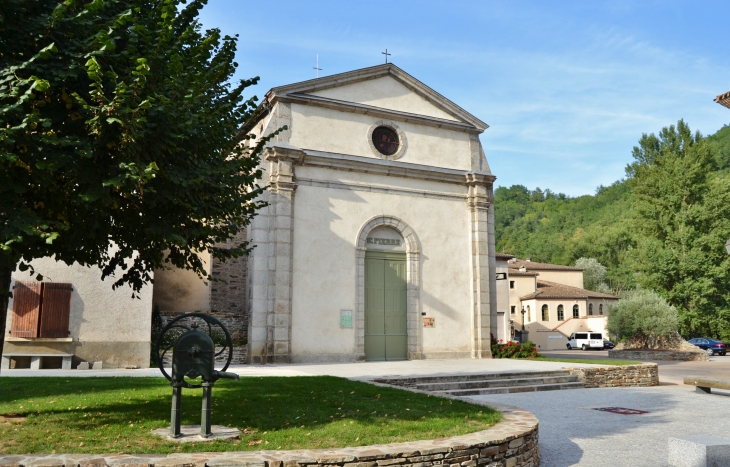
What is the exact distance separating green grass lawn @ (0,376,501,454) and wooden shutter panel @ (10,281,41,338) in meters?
4.22

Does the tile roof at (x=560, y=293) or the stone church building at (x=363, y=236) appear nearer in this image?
the stone church building at (x=363, y=236)

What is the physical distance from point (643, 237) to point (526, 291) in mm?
15162

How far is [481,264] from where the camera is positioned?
20.5m

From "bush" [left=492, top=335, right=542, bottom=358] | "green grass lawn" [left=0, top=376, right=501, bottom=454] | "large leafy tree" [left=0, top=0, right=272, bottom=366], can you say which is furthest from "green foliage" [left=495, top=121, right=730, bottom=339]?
"large leafy tree" [left=0, top=0, right=272, bottom=366]

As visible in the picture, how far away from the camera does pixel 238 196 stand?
8016 millimetres

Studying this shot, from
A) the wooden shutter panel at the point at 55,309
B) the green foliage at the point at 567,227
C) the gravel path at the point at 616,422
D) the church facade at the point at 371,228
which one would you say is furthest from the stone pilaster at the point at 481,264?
the green foliage at the point at 567,227

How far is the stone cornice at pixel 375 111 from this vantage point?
18547 mm

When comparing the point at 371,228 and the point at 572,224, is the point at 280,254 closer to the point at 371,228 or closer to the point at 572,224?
the point at 371,228

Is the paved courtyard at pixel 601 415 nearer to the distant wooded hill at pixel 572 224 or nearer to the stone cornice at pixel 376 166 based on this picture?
the stone cornice at pixel 376 166

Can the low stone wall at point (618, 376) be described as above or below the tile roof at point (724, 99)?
below

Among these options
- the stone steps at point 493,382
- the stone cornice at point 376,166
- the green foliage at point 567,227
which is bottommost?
the stone steps at point 493,382

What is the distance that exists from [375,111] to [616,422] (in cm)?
1274

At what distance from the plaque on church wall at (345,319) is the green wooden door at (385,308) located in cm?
80

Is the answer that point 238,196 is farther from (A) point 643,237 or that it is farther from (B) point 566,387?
(A) point 643,237
